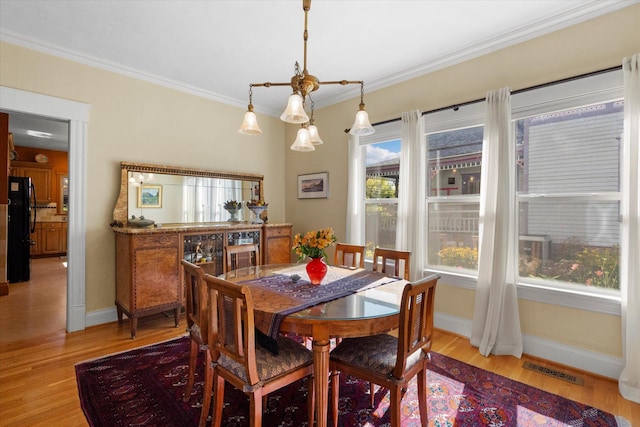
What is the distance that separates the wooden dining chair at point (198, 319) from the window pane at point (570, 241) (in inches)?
108

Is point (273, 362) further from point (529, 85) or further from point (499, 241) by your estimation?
point (529, 85)

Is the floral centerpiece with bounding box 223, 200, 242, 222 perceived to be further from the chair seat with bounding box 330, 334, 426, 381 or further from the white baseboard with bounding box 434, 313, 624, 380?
the white baseboard with bounding box 434, 313, 624, 380

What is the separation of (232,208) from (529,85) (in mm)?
3650

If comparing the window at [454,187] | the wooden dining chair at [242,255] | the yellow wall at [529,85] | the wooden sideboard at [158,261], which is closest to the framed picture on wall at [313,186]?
the yellow wall at [529,85]

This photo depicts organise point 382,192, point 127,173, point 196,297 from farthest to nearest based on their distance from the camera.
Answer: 1. point 382,192
2. point 127,173
3. point 196,297

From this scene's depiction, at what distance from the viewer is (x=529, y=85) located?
2.81 m

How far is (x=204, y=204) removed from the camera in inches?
168

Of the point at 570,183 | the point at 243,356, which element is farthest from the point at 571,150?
the point at 243,356

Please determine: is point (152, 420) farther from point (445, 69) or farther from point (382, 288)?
point (445, 69)

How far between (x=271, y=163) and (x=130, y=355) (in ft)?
10.4

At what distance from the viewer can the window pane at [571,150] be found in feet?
8.23

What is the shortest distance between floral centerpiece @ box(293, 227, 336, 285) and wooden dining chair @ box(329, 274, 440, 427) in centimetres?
50

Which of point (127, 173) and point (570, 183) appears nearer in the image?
point (570, 183)

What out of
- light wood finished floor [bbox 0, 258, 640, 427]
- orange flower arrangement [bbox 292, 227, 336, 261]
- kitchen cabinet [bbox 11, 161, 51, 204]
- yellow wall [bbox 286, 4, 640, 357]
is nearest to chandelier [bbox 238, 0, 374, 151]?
orange flower arrangement [bbox 292, 227, 336, 261]
